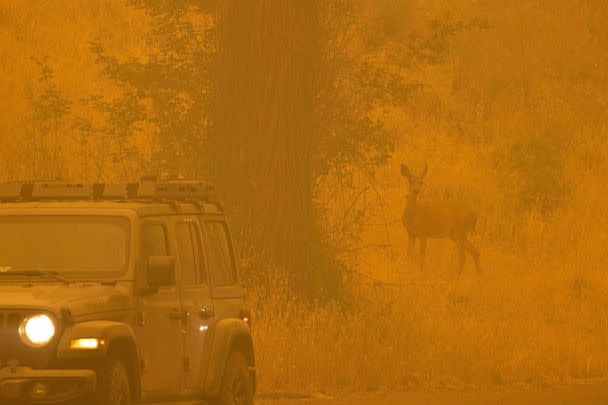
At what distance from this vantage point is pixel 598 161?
4019 centimetres

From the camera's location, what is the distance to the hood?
10.6 metres

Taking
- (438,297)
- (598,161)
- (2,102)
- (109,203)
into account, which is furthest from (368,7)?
(109,203)

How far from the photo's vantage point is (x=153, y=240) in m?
12.0

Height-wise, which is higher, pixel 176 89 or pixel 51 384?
pixel 176 89

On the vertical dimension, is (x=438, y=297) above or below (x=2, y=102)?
below

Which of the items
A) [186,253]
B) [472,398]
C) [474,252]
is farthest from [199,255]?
[474,252]

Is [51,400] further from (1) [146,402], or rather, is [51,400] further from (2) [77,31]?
(2) [77,31]

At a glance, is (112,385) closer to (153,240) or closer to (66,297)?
(66,297)

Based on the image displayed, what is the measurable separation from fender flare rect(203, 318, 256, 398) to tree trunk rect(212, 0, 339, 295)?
7.57 metres

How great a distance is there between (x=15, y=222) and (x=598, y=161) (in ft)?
97.1

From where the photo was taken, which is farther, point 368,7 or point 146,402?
point 368,7

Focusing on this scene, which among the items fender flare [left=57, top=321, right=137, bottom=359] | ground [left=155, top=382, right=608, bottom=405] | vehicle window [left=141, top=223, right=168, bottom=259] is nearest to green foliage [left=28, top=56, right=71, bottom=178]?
ground [left=155, top=382, right=608, bottom=405]

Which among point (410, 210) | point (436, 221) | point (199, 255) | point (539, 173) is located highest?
point (199, 255)

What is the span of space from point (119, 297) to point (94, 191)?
1601 millimetres
